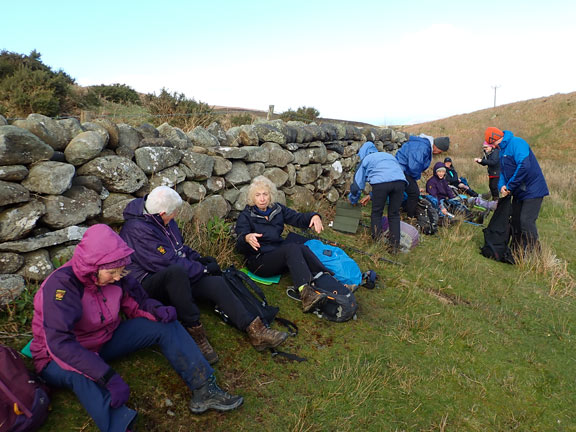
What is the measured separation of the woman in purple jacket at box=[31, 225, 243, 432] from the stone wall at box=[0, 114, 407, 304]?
103 centimetres

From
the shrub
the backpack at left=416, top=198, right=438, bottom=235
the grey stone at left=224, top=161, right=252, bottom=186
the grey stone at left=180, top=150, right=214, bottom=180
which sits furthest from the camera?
the shrub

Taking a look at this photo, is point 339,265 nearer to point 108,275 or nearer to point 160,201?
point 160,201

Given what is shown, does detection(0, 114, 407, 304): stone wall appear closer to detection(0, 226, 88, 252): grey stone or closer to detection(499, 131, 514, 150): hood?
detection(0, 226, 88, 252): grey stone

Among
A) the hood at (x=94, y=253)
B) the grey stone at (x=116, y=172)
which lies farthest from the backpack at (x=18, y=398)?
the grey stone at (x=116, y=172)

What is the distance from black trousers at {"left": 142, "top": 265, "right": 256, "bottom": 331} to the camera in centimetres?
271

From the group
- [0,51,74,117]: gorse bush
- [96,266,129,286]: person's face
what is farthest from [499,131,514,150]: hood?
[0,51,74,117]: gorse bush

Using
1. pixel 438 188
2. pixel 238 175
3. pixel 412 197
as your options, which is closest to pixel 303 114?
pixel 438 188

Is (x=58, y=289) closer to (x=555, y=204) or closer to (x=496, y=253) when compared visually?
(x=496, y=253)

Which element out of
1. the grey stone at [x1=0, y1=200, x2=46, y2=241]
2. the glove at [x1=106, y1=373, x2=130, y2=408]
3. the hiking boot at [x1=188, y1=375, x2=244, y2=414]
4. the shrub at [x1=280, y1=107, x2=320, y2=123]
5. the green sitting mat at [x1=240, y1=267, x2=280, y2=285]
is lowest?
the hiking boot at [x1=188, y1=375, x2=244, y2=414]

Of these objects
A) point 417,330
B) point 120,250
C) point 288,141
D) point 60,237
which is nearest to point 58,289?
point 120,250

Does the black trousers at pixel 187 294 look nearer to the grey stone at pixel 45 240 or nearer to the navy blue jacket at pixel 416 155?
the grey stone at pixel 45 240

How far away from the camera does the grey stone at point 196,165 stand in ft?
13.8

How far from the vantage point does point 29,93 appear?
5633 millimetres

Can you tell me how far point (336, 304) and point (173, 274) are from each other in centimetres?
163
